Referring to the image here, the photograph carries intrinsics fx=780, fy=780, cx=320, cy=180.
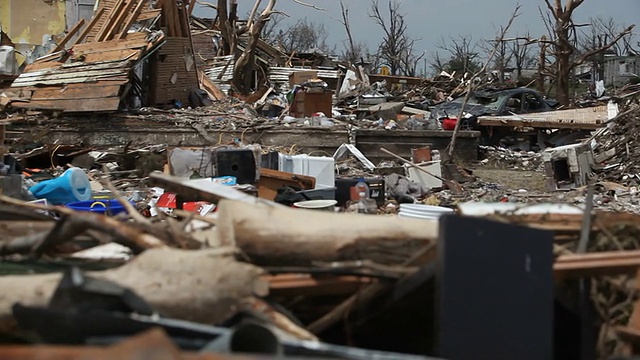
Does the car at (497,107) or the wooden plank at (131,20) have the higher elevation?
the wooden plank at (131,20)

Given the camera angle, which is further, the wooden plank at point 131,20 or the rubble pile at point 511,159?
the rubble pile at point 511,159

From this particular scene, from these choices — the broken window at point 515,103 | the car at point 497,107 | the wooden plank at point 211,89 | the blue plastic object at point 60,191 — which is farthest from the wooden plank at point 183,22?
the blue plastic object at point 60,191

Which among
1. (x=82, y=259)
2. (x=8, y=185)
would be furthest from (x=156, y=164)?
(x=82, y=259)

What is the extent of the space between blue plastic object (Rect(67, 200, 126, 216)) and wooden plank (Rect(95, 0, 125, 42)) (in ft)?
26.4

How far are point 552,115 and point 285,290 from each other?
50.2ft

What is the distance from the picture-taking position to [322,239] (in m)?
2.48

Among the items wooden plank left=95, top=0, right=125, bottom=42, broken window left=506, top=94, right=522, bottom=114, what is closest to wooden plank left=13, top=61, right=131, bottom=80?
wooden plank left=95, top=0, right=125, bottom=42

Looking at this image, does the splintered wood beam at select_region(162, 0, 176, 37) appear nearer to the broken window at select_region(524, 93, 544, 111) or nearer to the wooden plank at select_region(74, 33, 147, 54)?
the wooden plank at select_region(74, 33, 147, 54)

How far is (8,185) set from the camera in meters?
7.25

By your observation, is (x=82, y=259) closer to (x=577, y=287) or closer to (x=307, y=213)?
(x=307, y=213)

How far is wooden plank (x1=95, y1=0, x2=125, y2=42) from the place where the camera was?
14.5m

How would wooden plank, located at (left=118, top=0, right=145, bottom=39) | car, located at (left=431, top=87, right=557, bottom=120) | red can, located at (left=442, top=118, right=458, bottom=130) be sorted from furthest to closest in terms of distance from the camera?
car, located at (left=431, top=87, right=557, bottom=120)
red can, located at (left=442, top=118, right=458, bottom=130)
wooden plank, located at (left=118, top=0, right=145, bottom=39)

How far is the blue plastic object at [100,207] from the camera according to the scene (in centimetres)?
629

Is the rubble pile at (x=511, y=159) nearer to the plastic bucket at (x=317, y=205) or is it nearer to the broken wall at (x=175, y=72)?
the broken wall at (x=175, y=72)
